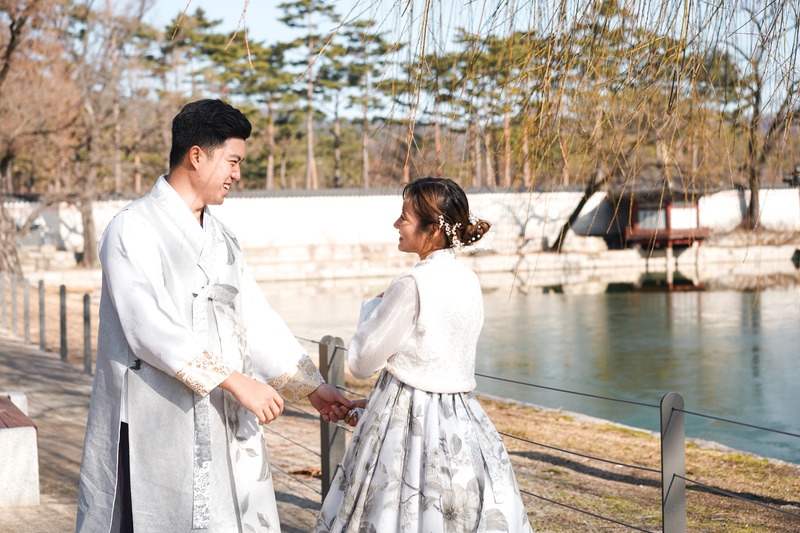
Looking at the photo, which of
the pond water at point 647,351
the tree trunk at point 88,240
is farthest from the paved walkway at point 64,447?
the tree trunk at point 88,240

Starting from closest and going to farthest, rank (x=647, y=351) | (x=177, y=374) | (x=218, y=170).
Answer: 1. (x=177, y=374)
2. (x=218, y=170)
3. (x=647, y=351)

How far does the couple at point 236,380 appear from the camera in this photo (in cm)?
172

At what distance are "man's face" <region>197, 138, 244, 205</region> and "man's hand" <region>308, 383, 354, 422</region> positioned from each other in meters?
0.58

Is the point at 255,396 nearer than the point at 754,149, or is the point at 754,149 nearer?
the point at 255,396

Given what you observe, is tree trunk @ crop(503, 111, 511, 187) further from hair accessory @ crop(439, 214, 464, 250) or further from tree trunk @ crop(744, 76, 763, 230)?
tree trunk @ crop(744, 76, 763, 230)

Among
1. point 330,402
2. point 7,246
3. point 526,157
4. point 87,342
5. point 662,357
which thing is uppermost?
point 526,157

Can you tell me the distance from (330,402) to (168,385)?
49 centimetres

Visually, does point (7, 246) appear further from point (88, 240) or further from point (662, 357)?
point (662, 357)

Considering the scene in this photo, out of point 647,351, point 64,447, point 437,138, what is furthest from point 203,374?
point 647,351

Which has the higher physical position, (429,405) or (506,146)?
(506,146)

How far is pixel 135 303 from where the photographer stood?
1659 mm

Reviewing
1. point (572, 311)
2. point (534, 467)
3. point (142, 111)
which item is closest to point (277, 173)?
point (142, 111)

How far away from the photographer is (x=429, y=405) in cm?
193

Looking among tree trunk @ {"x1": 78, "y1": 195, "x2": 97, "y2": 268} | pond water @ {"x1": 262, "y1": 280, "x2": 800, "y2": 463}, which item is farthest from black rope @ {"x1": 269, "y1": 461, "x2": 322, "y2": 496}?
tree trunk @ {"x1": 78, "y1": 195, "x2": 97, "y2": 268}
